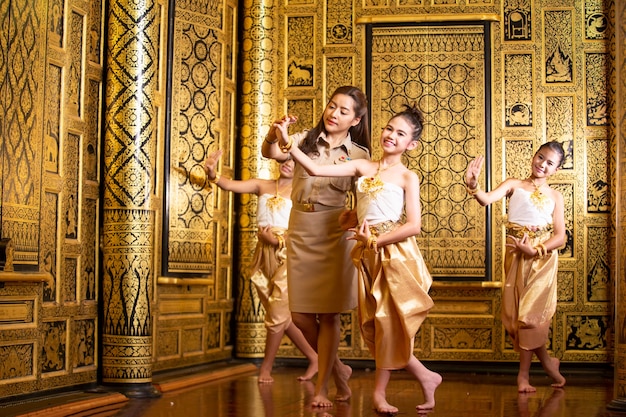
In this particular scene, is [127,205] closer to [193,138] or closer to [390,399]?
[193,138]

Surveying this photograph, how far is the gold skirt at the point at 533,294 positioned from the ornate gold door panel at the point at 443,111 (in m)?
1.84

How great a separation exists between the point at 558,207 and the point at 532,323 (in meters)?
0.82

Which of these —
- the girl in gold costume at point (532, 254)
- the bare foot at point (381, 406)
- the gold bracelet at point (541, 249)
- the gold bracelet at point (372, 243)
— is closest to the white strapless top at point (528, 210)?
the girl in gold costume at point (532, 254)

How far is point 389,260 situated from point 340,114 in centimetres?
82

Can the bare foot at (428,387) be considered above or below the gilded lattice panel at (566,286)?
below

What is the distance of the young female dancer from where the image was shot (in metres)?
5.24

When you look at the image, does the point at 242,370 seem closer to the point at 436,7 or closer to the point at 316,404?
the point at 316,404

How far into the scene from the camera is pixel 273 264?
7.27 m

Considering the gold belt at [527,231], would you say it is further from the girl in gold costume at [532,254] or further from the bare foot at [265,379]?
the bare foot at [265,379]

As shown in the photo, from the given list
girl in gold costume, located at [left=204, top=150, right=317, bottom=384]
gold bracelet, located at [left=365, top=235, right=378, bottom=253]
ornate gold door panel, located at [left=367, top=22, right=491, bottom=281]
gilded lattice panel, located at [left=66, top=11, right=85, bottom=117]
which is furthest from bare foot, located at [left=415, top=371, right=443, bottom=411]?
ornate gold door panel, located at [left=367, top=22, right=491, bottom=281]

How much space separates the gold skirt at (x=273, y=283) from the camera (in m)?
7.20

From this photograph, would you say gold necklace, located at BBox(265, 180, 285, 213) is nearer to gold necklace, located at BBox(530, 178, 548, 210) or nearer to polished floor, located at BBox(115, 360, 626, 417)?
polished floor, located at BBox(115, 360, 626, 417)

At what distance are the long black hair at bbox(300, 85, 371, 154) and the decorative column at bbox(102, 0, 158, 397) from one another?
4.82 ft

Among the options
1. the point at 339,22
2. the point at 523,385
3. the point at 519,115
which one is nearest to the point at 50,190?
the point at 523,385
